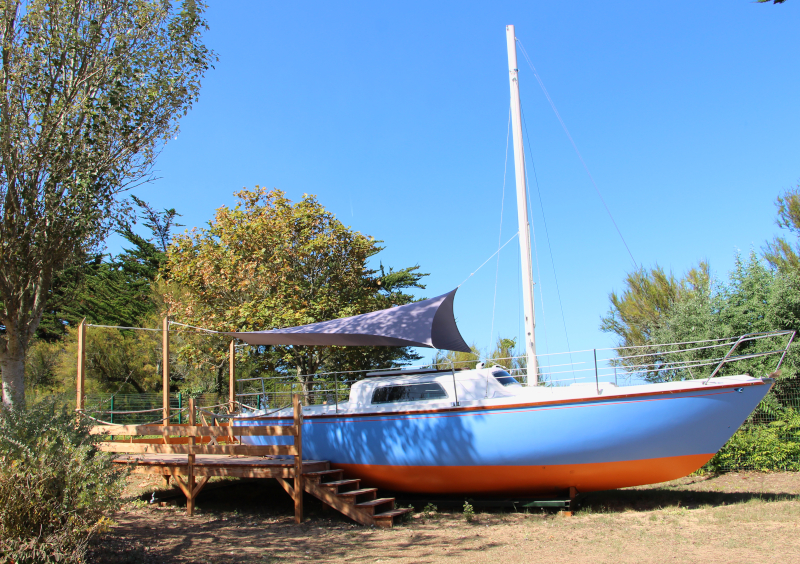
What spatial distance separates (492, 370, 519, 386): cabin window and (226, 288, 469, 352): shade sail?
1.25 meters

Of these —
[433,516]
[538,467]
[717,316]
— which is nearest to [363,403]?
[433,516]

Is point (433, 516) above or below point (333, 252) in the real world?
below

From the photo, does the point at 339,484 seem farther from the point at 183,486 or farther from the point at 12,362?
the point at 12,362

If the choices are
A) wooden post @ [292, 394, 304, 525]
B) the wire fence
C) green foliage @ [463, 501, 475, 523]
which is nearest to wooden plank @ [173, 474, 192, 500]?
wooden post @ [292, 394, 304, 525]

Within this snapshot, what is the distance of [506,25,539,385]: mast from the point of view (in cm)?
1022

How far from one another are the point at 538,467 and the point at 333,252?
11.9 meters

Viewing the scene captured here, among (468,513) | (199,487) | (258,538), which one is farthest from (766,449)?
(199,487)

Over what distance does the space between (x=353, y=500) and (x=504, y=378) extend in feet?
11.8

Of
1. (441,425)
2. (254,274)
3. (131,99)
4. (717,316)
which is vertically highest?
(131,99)

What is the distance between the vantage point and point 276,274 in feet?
61.9

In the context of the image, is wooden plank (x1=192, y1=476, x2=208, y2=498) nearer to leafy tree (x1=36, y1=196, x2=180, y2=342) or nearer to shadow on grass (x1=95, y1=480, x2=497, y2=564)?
shadow on grass (x1=95, y1=480, x2=497, y2=564)

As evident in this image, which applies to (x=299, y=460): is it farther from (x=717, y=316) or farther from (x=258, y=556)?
(x=717, y=316)

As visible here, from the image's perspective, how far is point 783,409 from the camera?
13055 millimetres

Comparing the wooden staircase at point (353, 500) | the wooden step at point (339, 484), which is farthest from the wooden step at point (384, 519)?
the wooden step at point (339, 484)
